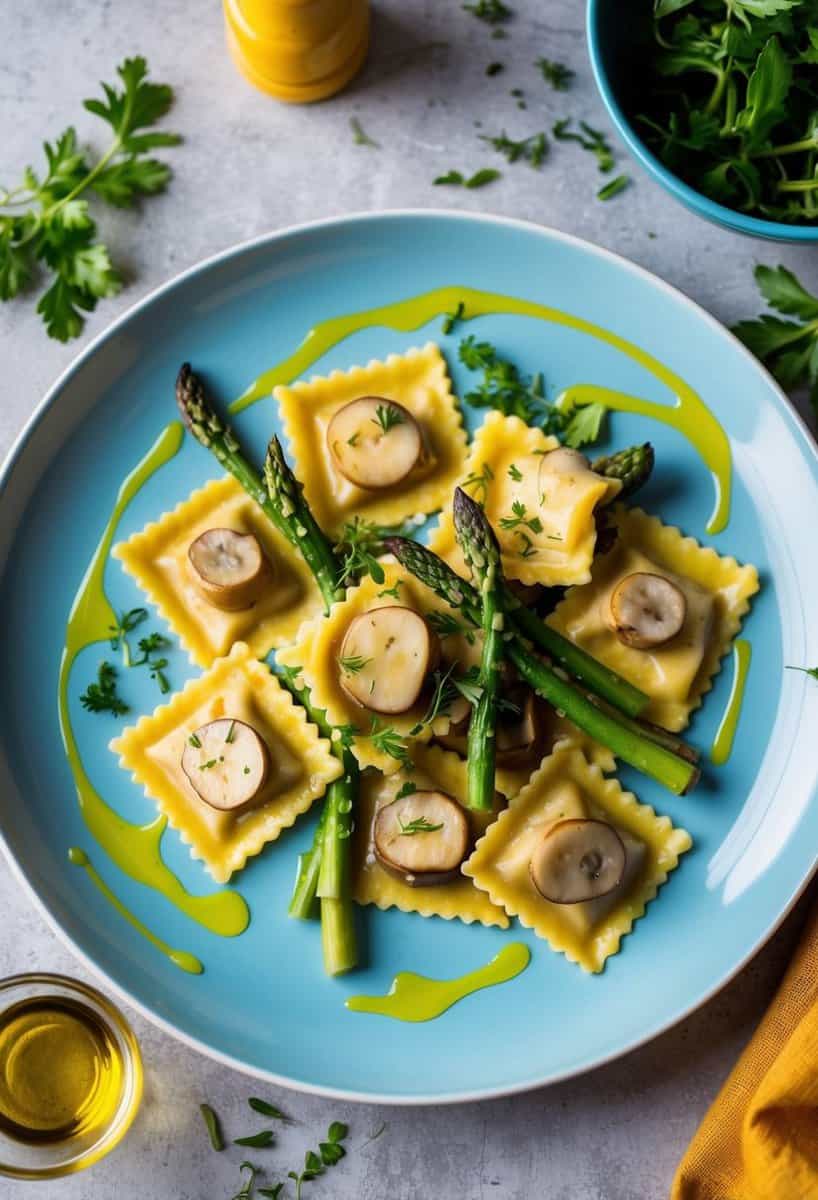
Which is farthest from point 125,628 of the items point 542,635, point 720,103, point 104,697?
point 720,103

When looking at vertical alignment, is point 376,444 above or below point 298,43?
below

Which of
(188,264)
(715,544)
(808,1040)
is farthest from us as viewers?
(188,264)

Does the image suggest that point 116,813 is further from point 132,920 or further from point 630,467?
point 630,467

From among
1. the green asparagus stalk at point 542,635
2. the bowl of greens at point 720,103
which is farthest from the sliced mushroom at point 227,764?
the bowl of greens at point 720,103

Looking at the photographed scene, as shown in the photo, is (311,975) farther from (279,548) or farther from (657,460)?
(657,460)

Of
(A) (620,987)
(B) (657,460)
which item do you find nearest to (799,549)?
(B) (657,460)

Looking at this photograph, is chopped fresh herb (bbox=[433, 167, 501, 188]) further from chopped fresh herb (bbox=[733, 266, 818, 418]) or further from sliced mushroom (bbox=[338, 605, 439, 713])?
sliced mushroom (bbox=[338, 605, 439, 713])
